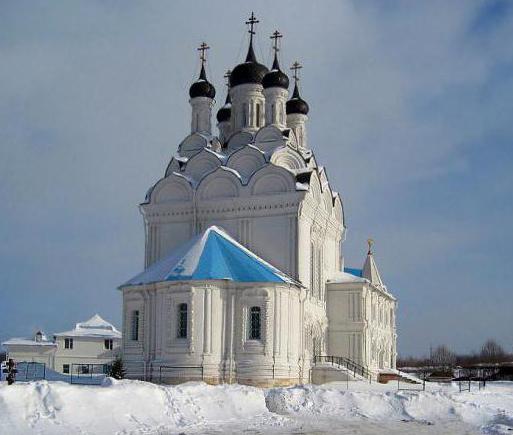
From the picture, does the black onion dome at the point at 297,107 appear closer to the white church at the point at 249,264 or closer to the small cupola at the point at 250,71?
the white church at the point at 249,264

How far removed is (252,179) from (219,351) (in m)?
7.11

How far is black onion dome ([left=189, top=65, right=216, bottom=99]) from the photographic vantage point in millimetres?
33562

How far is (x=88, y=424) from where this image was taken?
13742 millimetres

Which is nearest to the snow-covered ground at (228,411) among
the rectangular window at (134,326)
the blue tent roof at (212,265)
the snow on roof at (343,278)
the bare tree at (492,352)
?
the blue tent roof at (212,265)

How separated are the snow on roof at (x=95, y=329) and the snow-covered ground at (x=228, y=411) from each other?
101 feet

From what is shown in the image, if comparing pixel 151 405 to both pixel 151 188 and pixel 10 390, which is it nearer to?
pixel 10 390

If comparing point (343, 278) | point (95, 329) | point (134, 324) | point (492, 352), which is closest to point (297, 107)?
point (343, 278)

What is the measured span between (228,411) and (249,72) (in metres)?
19.6

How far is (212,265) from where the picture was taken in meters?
25.0

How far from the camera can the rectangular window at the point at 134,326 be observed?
26.3 metres

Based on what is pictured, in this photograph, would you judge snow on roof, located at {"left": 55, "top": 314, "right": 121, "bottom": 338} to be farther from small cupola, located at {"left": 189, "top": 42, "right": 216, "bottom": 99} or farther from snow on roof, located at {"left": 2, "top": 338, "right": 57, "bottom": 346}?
small cupola, located at {"left": 189, "top": 42, "right": 216, "bottom": 99}

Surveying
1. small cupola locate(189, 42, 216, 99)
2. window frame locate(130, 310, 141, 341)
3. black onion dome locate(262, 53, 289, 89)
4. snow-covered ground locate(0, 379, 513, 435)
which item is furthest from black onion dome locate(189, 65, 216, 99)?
snow-covered ground locate(0, 379, 513, 435)

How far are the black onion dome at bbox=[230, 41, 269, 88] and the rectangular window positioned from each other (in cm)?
1210

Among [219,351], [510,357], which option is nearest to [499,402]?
[219,351]
